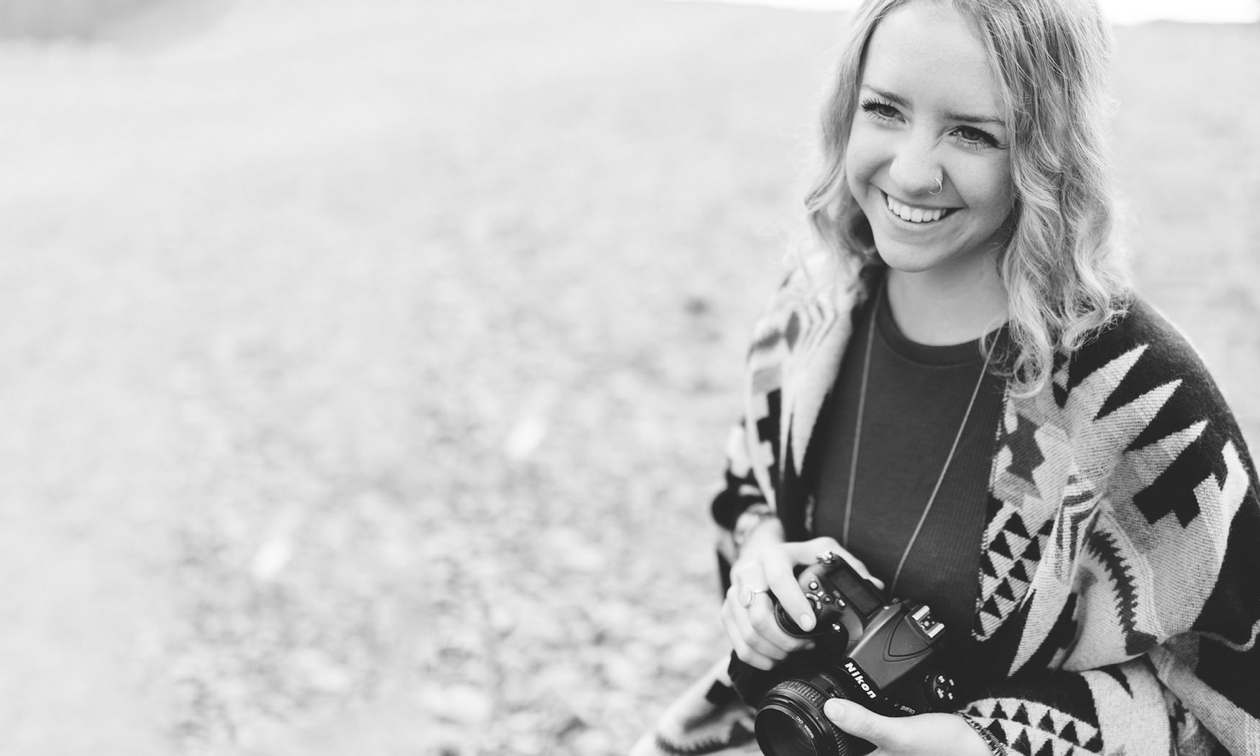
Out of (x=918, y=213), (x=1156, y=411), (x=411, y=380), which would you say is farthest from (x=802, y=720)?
(x=411, y=380)

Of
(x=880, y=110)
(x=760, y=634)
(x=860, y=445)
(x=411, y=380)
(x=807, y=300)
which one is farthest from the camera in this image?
(x=411, y=380)

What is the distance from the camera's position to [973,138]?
1550 millimetres

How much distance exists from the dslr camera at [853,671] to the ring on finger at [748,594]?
0.11 m

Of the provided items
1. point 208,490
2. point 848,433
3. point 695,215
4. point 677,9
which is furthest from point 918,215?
point 677,9

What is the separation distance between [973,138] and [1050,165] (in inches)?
4.6

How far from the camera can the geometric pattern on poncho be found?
160cm

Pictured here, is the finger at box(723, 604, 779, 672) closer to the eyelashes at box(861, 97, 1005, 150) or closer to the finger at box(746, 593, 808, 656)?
the finger at box(746, 593, 808, 656)

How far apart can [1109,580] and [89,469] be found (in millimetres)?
3810

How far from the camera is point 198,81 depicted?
1049 cm

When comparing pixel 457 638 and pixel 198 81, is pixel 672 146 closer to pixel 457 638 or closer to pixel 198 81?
pixel 457 638

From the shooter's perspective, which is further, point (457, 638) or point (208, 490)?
point (208, 490)

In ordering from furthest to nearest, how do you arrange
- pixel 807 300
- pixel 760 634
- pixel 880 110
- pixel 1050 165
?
pixel 807 300 → pixel 760 634 → pixel 880 110 → pixel 1050 165

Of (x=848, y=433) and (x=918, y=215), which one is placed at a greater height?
(x=918, y=215)

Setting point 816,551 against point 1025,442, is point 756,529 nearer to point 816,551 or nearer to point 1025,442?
point 816,551
